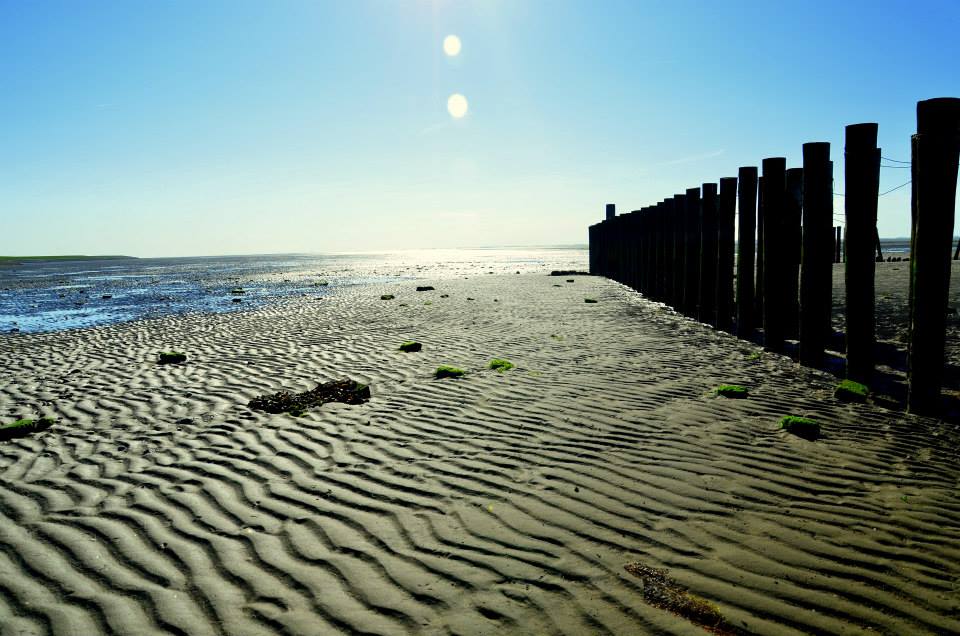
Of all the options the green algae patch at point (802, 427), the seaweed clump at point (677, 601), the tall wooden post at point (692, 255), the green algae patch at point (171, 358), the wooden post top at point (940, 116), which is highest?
the wooden post top at point (940, 116)

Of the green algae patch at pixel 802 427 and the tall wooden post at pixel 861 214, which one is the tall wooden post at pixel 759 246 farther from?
the green algae patch at pixel 802 427

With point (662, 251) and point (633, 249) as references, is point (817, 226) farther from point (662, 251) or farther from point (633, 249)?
point (633, 249)

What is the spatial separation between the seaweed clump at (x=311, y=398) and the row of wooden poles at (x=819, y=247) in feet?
21.1

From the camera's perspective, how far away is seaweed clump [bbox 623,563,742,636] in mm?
3064

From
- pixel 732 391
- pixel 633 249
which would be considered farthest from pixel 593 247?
pixel 732 391

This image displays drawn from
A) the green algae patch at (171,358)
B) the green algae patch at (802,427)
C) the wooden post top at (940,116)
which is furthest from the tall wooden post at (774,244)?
the green algae patch at (171,358)

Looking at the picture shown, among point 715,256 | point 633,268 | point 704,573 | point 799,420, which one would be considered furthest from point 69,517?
point 633,268

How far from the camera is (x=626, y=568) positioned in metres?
3.57

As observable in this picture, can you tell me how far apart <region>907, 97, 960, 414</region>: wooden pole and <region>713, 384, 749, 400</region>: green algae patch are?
1.79 m

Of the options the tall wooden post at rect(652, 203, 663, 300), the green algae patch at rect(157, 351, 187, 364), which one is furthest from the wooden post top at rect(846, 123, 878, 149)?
the green algae patch at rect(157, 351, 187, 364)

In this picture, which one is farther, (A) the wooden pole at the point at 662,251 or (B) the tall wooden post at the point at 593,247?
(B) the tall wooden post at the point at 593,247

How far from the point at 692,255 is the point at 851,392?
7.83 m

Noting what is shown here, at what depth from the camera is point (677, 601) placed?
323 centimetres

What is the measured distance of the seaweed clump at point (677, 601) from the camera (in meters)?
3.06
